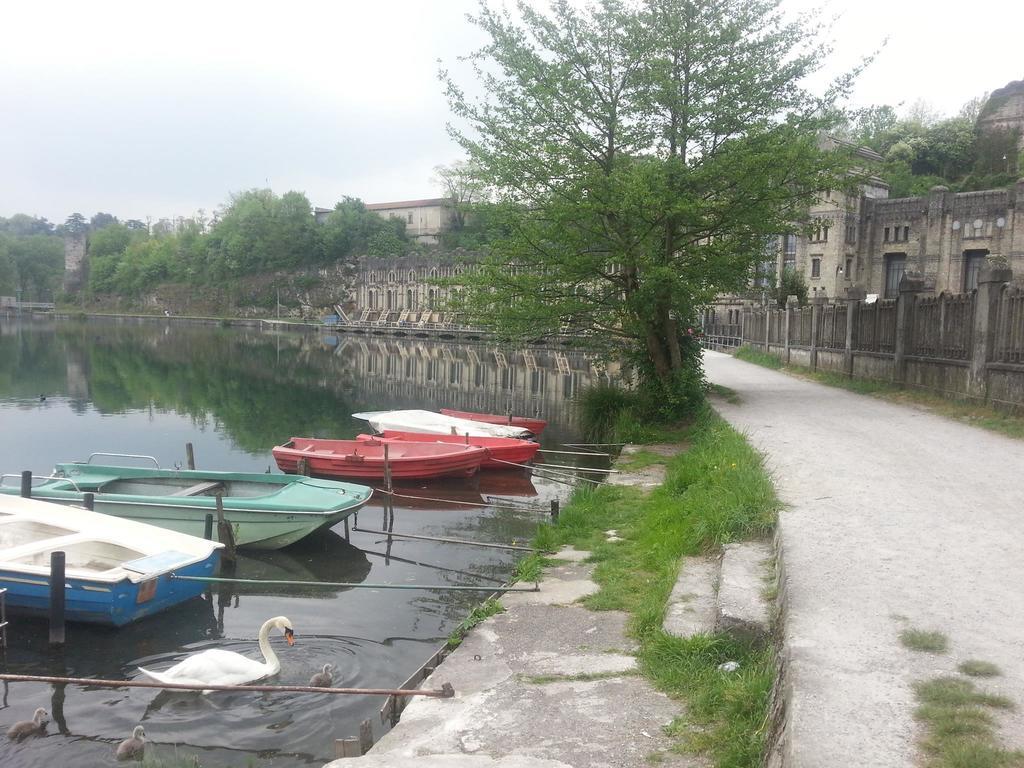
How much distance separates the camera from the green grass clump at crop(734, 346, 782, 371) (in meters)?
27.5

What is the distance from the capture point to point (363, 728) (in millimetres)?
5305

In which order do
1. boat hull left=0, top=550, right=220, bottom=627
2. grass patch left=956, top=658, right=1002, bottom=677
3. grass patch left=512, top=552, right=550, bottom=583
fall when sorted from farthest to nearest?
grass patch left=512, top=552, right=550, bottom=583, boat hull left=0, top=550, right=220, bottom=627, grass patch left=956, top=658, right=1002, bottom=677

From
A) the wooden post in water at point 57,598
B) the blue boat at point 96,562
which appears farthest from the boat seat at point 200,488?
the wooden post in water at point 57,598

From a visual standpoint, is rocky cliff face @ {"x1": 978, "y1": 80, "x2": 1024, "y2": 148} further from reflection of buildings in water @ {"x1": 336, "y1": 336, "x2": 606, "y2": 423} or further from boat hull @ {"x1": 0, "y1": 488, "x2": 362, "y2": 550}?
boat hull @ {"x1": 0, "y1": 488, "x2": 362, "y2": 550}

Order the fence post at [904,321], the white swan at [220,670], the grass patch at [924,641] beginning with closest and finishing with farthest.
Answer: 1. the grass patch at [924,641]
2. the white swan at [220,670]
3. the fence post at [904,321]

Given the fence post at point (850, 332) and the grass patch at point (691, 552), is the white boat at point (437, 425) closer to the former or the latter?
the grass patch at point (691, 552)

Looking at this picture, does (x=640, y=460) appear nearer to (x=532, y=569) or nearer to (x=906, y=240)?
(x=532, y=569)

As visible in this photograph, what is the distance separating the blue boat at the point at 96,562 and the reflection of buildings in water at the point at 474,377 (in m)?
13.2

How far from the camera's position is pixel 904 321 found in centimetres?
1681

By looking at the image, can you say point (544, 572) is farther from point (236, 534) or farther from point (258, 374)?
point (258, 374)

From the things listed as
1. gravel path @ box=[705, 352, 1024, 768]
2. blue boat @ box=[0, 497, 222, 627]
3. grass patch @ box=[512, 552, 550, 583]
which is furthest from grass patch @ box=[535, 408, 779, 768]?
blue boat @ box=[0, 497, 222, 627]

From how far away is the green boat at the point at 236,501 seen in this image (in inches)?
428

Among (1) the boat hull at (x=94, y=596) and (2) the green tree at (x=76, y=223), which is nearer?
(1) the boat hull at (x=94, y=596)

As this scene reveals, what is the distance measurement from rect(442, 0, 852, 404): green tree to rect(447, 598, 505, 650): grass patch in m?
8.50
